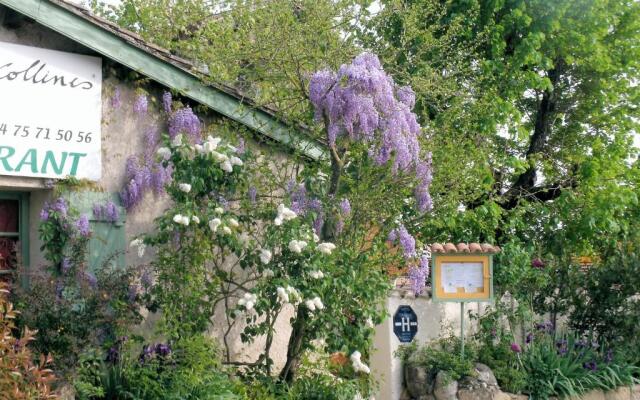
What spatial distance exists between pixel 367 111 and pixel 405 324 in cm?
307

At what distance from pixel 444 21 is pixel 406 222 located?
6235 mm

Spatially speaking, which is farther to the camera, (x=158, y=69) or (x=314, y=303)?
(x=158, y=69)

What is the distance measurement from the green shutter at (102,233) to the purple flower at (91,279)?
10cm

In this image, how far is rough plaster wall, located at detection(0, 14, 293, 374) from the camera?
7.98m

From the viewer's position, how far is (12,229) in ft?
26.7

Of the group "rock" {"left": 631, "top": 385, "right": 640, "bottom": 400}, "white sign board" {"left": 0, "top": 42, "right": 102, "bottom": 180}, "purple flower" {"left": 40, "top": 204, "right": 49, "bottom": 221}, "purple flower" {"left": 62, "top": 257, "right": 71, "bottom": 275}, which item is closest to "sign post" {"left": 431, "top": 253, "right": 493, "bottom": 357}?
"rock" {"left": 631, "top": 385, "right": 640, "bottom": 400}

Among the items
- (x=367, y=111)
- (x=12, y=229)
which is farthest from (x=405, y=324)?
(x=12, y=229)

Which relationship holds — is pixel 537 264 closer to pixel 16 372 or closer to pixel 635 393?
pixel 635 393

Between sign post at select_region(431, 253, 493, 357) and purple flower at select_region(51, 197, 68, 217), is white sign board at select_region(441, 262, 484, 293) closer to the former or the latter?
sign post at select_region(431, 253, 493, 357)

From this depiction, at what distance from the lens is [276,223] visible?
25.2 feet

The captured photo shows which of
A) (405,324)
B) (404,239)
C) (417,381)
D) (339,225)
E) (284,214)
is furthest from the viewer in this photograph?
(405,324)

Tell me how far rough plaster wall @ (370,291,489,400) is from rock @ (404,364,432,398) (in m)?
0.12

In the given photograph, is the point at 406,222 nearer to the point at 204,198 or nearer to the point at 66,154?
the point at 204,198

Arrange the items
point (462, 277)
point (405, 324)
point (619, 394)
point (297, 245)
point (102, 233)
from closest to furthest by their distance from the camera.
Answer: point (297, 245)
point (102, 233)
point (405, 324)
point (462, 277)
point (619, 394)
